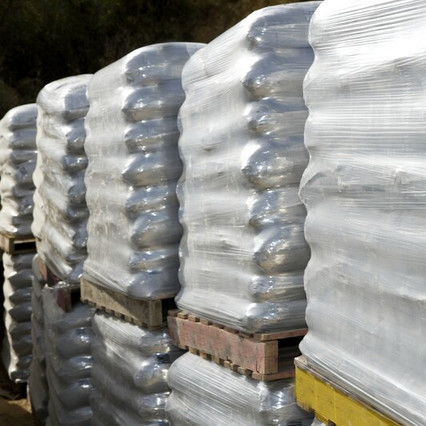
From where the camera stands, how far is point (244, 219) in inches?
150

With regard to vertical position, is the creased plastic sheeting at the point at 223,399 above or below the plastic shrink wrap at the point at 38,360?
above

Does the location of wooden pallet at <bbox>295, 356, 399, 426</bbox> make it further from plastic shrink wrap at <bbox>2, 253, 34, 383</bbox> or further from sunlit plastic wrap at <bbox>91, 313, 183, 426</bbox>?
plastic shrink wrap at <bbox>2, 253, 34, 383</bbox>

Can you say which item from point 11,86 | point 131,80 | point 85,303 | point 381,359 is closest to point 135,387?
point 85,303

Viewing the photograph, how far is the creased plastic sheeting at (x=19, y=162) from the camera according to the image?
786 centimetres


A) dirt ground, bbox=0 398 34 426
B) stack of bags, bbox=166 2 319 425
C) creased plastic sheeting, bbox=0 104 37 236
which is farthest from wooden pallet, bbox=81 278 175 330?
creased plastic sheeting, bbox=0 104 37 236

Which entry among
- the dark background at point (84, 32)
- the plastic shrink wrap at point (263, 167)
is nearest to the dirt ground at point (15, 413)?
the plastic shrink wrap at point (263, 167)

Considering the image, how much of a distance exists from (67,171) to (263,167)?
2.47m

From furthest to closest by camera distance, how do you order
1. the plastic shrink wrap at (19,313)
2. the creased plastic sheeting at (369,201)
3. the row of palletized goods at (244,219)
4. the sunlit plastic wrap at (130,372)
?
the plastic shrink wrap at (19,313) → the sunlit plastic wrap at (130,372) → the row of palletized goods at (244,219) → the creased plastic sheeting at (369,201)

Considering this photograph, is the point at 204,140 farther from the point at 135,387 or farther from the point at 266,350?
the point at 135,387

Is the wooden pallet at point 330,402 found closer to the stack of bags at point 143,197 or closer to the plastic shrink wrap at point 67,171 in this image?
the stack of bags at point 143,197

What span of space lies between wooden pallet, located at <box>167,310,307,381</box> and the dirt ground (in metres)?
3.43

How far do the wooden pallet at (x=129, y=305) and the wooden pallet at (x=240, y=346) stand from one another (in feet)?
0.76

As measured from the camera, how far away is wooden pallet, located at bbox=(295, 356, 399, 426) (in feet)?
9.71

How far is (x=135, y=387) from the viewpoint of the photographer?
4.98 meters
